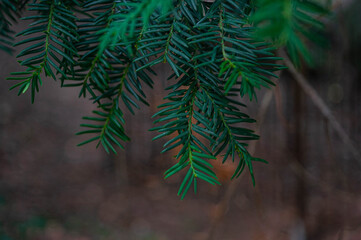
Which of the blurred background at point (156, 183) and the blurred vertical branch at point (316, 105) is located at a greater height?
the blurred vertical branch at point (316, 105)

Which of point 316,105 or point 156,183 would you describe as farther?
point 156,183

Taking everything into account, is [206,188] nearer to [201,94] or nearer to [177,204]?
[177,204]

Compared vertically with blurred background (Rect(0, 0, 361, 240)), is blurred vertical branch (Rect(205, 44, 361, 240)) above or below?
above

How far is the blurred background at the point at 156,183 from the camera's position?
2064 millimetres

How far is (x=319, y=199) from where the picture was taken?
8.44 ft

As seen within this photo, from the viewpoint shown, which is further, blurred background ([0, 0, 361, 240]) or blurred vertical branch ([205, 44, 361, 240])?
blurred background ([0, 0, 361, 240])

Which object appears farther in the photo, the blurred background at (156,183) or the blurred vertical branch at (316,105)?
the blurred background at (156,183)

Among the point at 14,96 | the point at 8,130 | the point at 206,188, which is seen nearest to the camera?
the point at 206,188

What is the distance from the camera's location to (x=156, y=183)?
287 cm

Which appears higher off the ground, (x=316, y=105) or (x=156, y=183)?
(x=316, y=105)

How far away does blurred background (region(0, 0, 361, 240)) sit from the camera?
2064mm

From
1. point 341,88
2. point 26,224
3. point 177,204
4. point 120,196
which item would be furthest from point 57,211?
point 341,88

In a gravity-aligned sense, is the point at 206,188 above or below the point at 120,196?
above

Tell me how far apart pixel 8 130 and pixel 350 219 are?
11.0 feet
